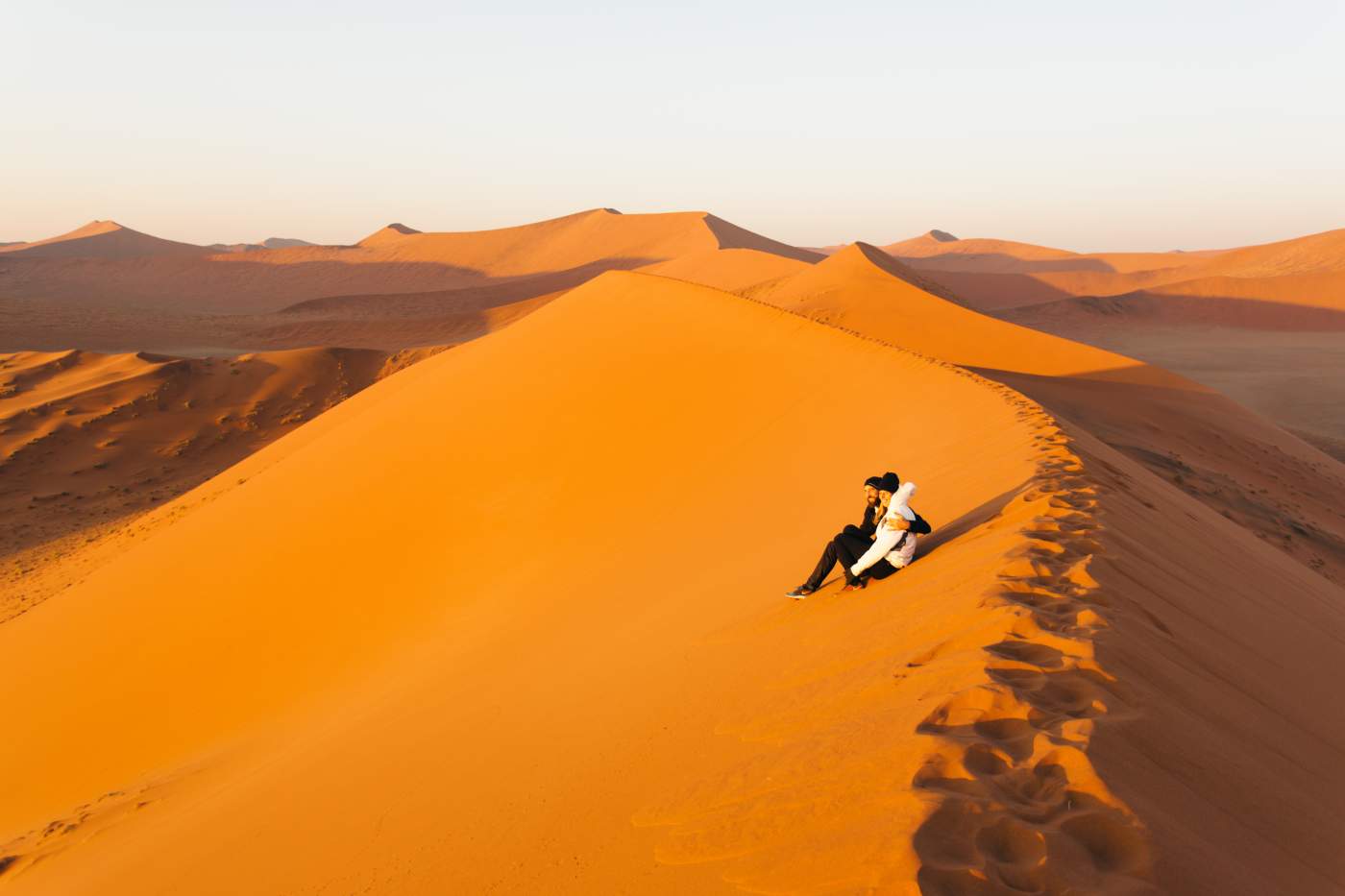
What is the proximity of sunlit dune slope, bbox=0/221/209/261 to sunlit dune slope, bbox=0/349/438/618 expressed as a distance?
2256 inches

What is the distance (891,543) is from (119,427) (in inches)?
854

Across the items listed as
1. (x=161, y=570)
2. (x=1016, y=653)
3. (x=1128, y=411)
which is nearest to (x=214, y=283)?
(x=161, y=570)

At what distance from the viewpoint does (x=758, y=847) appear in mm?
2400

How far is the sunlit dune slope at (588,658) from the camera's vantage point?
8.39 feet

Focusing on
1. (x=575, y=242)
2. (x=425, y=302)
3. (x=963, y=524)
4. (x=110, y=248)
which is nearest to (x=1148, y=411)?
(x=963, y=524)

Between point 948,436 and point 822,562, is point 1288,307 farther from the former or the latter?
point 822,562

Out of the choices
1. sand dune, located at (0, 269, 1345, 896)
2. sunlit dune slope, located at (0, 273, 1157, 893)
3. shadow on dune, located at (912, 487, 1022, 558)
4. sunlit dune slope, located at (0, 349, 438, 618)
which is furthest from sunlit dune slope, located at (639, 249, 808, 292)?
shadow on dune, located at (912, 487, 1022, 558)

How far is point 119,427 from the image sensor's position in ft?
67.9

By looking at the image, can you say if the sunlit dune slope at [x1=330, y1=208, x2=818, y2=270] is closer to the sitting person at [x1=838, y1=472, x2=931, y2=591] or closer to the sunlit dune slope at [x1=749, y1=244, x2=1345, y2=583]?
the sunlit dune slope at [x1=749, y1=244, x2=1345, y2=583]

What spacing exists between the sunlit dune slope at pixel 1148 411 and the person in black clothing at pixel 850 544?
5.54 metres

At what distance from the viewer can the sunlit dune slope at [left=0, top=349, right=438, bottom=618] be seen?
54.2ft

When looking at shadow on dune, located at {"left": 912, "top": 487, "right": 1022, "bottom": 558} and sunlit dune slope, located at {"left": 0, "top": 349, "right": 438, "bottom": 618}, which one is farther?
sunlit dune slope, located at {"left": 0, "top": 349, "right": 438, "bottom": 618}

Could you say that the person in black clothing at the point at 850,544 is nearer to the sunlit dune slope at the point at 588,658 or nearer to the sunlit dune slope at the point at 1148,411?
the sunlit dune slope at the point at 588,658

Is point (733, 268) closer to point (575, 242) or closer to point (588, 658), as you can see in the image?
point (588, 658)
